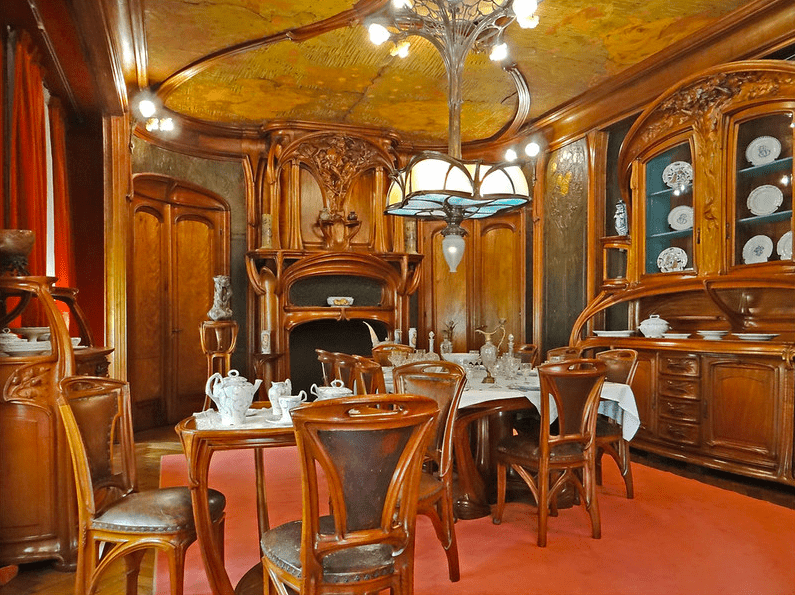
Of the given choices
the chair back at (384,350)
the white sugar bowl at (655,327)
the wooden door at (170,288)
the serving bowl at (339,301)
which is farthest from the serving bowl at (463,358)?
the wooden door at (170,288)

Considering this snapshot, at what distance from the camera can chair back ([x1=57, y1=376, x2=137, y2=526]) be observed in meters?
2.00

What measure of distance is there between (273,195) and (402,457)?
5.50 meters

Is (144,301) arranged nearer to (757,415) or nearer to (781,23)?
(757,415)

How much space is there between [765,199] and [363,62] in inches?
136

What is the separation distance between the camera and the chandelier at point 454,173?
10.1ft

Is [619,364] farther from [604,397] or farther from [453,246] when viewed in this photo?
[453,246]

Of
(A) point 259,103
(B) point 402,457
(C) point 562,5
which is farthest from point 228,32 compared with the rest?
(B) point 402,457

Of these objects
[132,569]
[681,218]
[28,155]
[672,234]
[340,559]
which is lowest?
[132,569]

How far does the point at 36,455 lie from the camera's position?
2645 millimetres

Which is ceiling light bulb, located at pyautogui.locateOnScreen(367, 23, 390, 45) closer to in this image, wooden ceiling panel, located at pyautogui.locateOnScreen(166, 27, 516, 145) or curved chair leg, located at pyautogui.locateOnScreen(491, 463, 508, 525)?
wooden ceiling panel, located at pyautogui.locateOnScreen(166, 27, 516, 145)

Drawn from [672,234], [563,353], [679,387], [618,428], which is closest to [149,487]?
[618,428]

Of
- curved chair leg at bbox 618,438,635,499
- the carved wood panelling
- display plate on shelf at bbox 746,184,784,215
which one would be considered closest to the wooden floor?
curved chair leg at bbox 618,438,635,499

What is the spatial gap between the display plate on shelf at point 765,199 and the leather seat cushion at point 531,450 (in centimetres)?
252

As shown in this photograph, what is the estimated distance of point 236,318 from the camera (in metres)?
6.81
